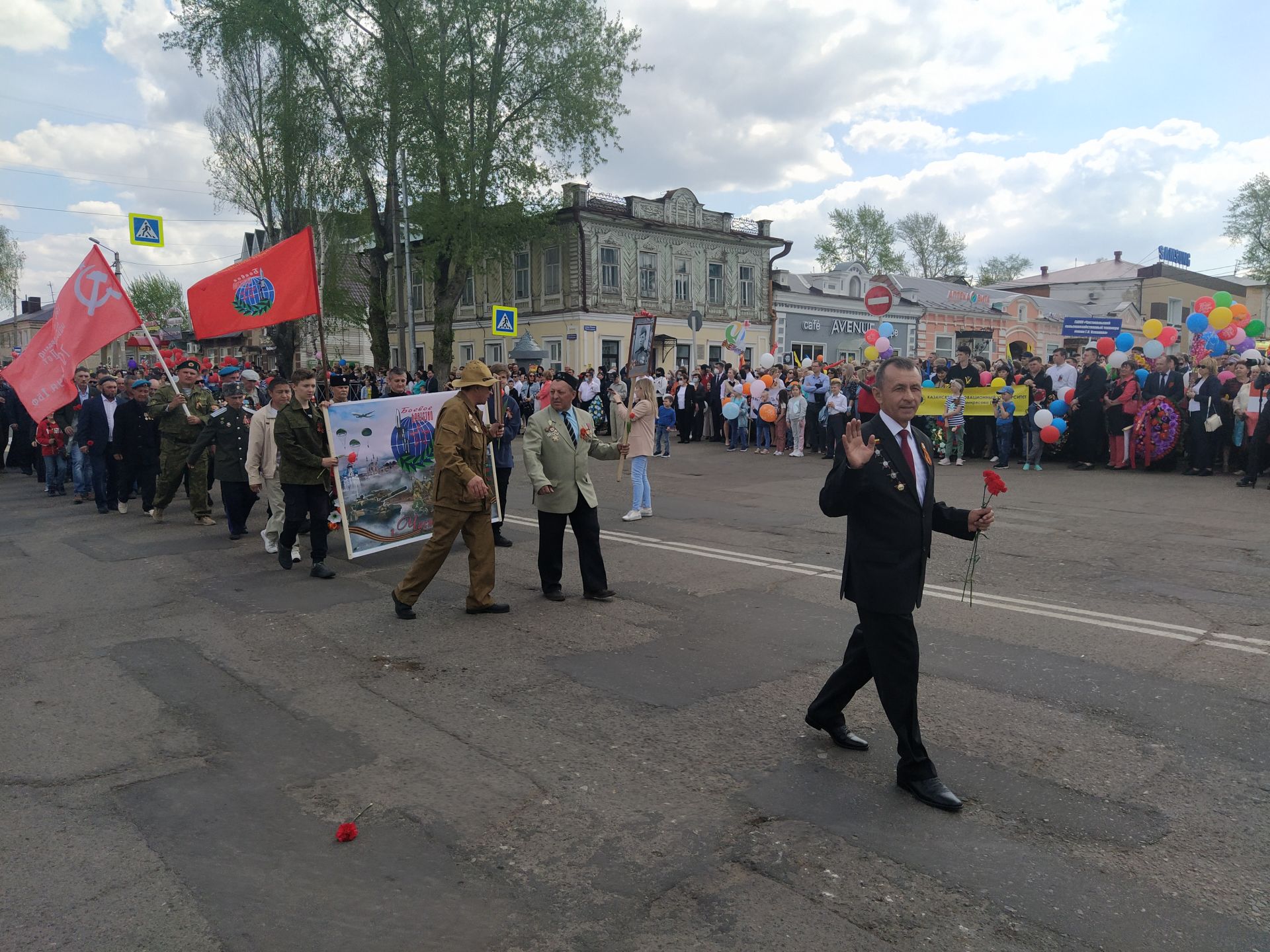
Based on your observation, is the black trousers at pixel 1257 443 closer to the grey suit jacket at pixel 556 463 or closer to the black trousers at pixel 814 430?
the black trousers at pixel 814 430

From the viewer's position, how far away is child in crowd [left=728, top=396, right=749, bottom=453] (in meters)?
21.2

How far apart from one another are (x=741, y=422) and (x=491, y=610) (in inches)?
576

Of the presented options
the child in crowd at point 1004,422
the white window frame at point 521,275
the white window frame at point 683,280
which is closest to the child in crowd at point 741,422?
the child in crowd at point 1004,422

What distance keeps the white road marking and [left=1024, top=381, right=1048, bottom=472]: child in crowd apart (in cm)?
884

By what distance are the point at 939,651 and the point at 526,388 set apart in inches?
842

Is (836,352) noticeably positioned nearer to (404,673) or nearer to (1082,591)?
(1082,591)

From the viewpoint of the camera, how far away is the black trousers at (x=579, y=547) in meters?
7.68

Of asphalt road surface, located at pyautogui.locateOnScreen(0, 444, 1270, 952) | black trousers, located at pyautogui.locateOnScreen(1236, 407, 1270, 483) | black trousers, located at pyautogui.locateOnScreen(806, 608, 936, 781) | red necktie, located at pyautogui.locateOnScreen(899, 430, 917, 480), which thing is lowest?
asphalt road surface, located at pyautogui.locateOnScreen(0, 444, 1270, 952)

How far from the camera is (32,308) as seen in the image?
106m

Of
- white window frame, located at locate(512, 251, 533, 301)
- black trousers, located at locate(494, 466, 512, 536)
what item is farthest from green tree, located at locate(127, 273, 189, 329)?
black trousers, located at locate(494, 466, 512, 536)

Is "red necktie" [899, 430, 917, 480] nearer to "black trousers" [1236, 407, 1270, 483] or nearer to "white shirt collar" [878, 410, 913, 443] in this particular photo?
"white shirt collar" [878, 410, 913, 443]

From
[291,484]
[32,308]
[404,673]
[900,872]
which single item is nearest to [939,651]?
[900,872]

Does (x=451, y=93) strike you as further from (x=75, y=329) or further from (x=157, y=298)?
(x=157, y=298)

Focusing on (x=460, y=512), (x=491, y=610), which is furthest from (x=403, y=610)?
(x=460, y=512)
